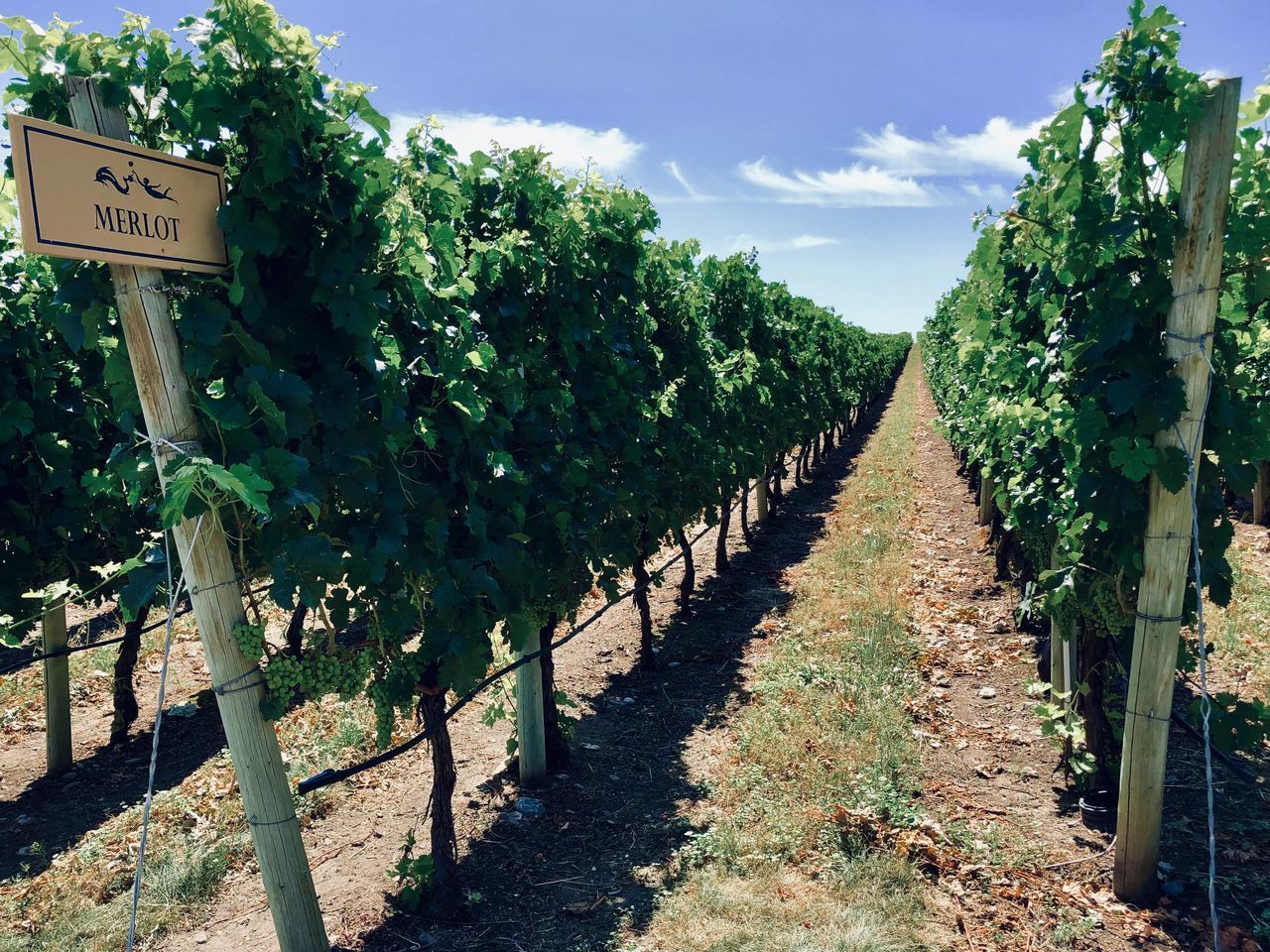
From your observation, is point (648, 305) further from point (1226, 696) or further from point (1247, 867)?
point (1247, 867)

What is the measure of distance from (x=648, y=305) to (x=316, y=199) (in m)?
4.90

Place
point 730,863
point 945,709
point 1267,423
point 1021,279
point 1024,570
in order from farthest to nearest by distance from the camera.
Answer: point 1024,570
point 945,709
point 1021,279
point 730,863
point 1267,423

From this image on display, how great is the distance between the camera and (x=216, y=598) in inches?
120

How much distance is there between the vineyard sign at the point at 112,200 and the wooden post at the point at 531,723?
3427mm

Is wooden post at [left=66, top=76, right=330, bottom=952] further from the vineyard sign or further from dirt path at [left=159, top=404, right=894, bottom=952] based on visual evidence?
dirt path at [left=159, top=404, right=894, bottom=952]

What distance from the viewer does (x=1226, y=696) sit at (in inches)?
153

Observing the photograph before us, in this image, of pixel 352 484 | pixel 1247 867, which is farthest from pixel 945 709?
pixel 352 484

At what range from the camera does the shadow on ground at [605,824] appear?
4.12m

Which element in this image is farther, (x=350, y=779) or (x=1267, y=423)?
(x=350, y=779)

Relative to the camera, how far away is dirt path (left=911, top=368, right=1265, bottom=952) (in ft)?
12.5

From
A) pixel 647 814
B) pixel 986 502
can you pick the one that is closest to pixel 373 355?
pixel 647 814

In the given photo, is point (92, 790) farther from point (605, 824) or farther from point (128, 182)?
point (128, 182)

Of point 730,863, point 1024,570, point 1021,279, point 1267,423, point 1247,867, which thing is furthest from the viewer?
point 1024,570

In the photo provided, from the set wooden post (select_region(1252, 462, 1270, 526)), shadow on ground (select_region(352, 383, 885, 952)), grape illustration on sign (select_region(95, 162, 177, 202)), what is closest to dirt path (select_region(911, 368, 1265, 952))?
shadow on ground (select_region(352, 383, 885, 952))
